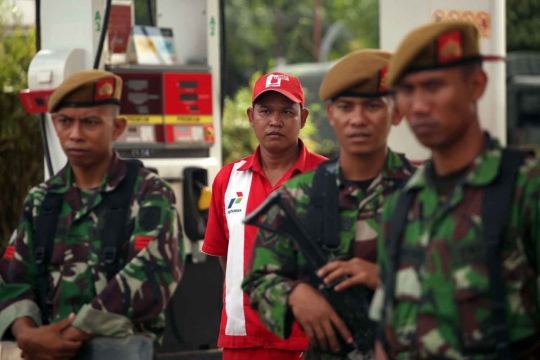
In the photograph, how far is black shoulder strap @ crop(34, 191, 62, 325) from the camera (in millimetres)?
4367

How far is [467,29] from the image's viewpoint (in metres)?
3.13

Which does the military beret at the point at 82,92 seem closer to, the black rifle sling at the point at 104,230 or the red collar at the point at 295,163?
the black rifle sling at the point at 104,230

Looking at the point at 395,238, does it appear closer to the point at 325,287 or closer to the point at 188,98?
the point at 325,287

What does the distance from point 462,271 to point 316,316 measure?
781 millimetres

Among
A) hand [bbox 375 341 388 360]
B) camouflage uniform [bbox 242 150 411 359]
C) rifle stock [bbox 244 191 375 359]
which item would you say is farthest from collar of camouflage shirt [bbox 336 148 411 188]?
hand [bbox 375 341 388 360]

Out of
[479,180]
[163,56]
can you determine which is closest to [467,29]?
[479,180]

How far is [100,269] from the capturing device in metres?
4.31

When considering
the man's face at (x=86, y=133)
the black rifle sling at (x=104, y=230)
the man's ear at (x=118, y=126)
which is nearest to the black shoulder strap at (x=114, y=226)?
the black rifle sling at (x=104, y=230)

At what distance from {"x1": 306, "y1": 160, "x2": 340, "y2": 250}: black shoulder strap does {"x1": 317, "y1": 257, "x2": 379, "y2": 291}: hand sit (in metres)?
0.10

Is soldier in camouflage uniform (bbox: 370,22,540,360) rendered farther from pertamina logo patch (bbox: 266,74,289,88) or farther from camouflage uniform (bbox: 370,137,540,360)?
pertamina logo patch (bbox: 266,74,289,88)

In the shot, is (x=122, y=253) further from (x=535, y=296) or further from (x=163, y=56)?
(x=163, y=56)

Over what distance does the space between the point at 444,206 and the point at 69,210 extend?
72.8 inches

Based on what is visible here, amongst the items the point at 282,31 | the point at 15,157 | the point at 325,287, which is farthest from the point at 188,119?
the point at 282,31

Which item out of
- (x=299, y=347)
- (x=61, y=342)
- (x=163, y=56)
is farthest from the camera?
(x=163, y=56)
